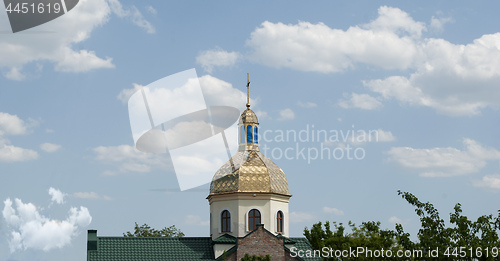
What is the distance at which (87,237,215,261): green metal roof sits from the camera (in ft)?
112

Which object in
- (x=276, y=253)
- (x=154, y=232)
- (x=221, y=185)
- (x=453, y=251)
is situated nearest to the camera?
(x=453, y=251)

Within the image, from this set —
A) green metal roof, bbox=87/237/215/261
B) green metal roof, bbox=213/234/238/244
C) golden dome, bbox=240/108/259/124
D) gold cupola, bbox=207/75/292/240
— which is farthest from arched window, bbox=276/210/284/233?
golden dome, bbox=240/108/259/124

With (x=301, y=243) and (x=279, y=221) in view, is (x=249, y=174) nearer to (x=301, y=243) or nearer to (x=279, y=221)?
(x=279, y=221)

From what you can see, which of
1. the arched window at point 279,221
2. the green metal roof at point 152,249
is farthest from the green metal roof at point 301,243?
the green metal roof at point 152,249

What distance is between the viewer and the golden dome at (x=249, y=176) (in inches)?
1388

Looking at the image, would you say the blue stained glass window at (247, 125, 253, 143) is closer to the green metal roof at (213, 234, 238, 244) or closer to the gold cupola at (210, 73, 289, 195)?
the gold cupola at (210, 73, 289, 195)

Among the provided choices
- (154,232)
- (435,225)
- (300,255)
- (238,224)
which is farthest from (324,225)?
(154,232)

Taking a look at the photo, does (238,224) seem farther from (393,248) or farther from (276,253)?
(393,248)

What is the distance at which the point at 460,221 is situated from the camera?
1187 inches

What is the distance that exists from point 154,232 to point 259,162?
1799 centimetres

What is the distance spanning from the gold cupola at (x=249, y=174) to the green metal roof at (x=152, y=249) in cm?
294

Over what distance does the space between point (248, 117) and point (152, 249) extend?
8816mm

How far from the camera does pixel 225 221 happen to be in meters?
35.5

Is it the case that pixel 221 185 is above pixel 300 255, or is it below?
above
